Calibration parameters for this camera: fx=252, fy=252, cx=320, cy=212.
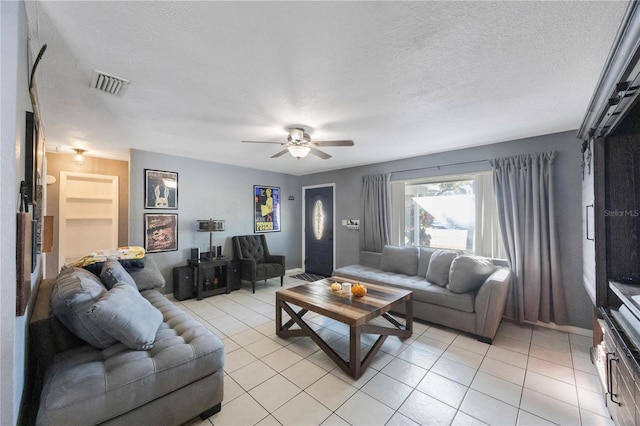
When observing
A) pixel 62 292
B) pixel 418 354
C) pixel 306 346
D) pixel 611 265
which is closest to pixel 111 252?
pixel 62 292

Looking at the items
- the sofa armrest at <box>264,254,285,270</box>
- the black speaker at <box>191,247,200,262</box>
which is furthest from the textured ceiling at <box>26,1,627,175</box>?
the sofa armrest at <box>264,254,285,270</box>

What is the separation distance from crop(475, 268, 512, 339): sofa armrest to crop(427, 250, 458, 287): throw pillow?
50 cm

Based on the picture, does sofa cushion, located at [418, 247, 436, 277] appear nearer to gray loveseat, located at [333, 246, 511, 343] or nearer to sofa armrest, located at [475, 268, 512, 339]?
gray loveseat, located at [333, 246, 511, 343]

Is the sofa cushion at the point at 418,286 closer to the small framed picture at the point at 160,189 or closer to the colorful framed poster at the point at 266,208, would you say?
the colorful framed poster at the point at 266,208

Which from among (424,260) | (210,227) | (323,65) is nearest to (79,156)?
(210,227)

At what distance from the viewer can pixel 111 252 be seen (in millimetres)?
3037

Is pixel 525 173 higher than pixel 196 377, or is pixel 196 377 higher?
pixel 525 173

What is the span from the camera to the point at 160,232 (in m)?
4.12

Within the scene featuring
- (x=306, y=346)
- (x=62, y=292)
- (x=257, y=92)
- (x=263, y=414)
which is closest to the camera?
(x=62, y=292)

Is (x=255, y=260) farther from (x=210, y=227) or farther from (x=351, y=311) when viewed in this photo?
(x=351, y=311)

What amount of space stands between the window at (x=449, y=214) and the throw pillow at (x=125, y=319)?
380 cm

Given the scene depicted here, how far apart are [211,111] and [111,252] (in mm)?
2145

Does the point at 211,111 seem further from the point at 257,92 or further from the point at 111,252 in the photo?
the point at 111,252

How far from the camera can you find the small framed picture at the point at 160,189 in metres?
4.00
